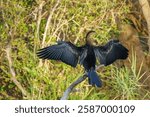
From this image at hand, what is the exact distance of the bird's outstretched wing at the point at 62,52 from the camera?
9.14 metres

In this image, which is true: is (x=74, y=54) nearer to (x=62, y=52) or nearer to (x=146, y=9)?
(x=62, y=52)

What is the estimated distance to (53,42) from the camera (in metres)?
10.9

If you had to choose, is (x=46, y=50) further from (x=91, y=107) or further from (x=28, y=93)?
(x=28, y=93)

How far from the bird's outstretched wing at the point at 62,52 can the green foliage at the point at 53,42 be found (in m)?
1.30

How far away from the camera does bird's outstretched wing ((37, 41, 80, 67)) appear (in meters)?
9.14

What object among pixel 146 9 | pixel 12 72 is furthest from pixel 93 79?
pixel 146 9

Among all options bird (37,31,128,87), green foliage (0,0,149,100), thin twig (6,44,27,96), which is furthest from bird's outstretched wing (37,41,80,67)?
thin twig (6,44,27,96)

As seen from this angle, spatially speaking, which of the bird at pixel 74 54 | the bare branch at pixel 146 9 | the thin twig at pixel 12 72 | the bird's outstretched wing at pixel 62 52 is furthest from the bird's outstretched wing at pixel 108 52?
the bare branch at pixel 146 9

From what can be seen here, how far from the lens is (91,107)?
31.7 feet

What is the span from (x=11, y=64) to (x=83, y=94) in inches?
36.2

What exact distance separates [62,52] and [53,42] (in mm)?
1768

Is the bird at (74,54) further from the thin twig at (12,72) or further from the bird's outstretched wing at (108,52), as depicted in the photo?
the thin twig at (12,72)

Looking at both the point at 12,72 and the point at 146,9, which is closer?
the point at 12,72

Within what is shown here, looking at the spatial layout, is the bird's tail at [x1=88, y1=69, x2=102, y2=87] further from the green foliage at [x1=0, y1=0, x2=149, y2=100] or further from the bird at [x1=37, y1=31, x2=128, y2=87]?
the green foliage at [x1=0, y1=0, x2=149, y2=100]
